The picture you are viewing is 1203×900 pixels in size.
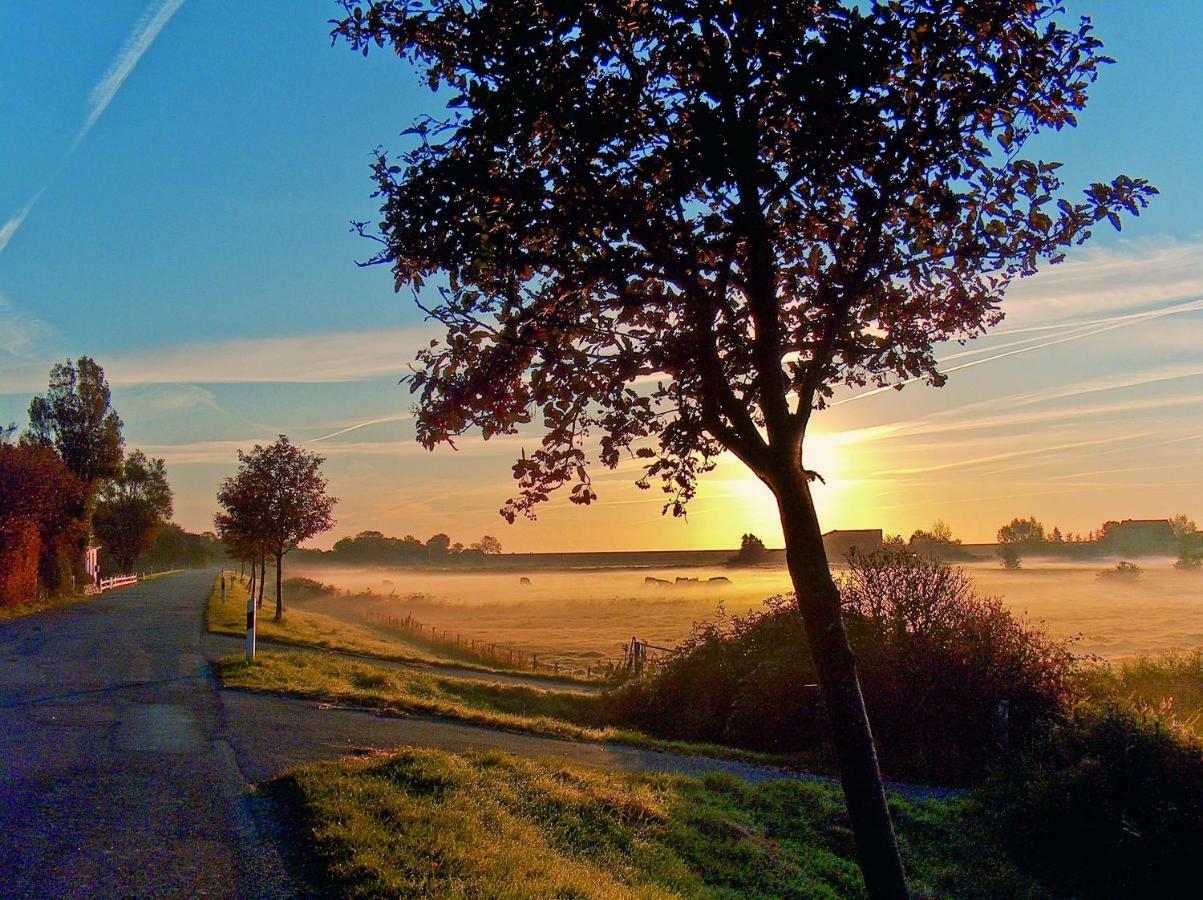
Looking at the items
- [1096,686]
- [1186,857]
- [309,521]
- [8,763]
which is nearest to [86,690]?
[8,763]

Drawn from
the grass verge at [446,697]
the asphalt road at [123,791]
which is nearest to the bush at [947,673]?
the grass verge at [446,697]

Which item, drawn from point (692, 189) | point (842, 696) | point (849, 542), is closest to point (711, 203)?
point (692, 189)

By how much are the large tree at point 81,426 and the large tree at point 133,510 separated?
28.5m

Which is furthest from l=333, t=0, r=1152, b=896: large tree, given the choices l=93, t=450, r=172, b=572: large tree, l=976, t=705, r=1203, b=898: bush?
l=93, t=450, r=172, b=572: large tree

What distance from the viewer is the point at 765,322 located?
5312 millimetres

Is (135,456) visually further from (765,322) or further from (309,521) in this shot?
(765,322)

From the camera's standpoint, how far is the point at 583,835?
734 cm

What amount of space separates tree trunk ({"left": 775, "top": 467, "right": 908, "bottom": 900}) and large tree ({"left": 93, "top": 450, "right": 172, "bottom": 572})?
A: 87334 millimetres

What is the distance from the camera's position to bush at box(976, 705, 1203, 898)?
9344mm

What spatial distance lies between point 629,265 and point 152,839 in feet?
17.9

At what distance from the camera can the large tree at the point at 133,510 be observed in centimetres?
8219

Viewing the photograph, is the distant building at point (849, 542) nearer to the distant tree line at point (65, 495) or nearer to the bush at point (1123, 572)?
the distant tree line at point (65, 495)

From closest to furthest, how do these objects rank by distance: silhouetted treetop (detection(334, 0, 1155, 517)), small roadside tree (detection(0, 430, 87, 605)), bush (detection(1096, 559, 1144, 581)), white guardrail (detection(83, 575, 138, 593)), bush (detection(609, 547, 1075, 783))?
silhouetted treetop (detection(334, 0, 1155, 517)) < bush (detection(609, 547, 1075, 783)) < small roadside tree (detection(0, 430, 87, 605)) < white guardrail (detection(83, 575, 138, 593)) < bush (detection(1096, 559, 1144, 581))

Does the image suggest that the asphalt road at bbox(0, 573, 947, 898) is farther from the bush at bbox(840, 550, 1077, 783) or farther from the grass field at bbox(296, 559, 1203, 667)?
the grass field at bbox(296, 559, 1203, 667)
